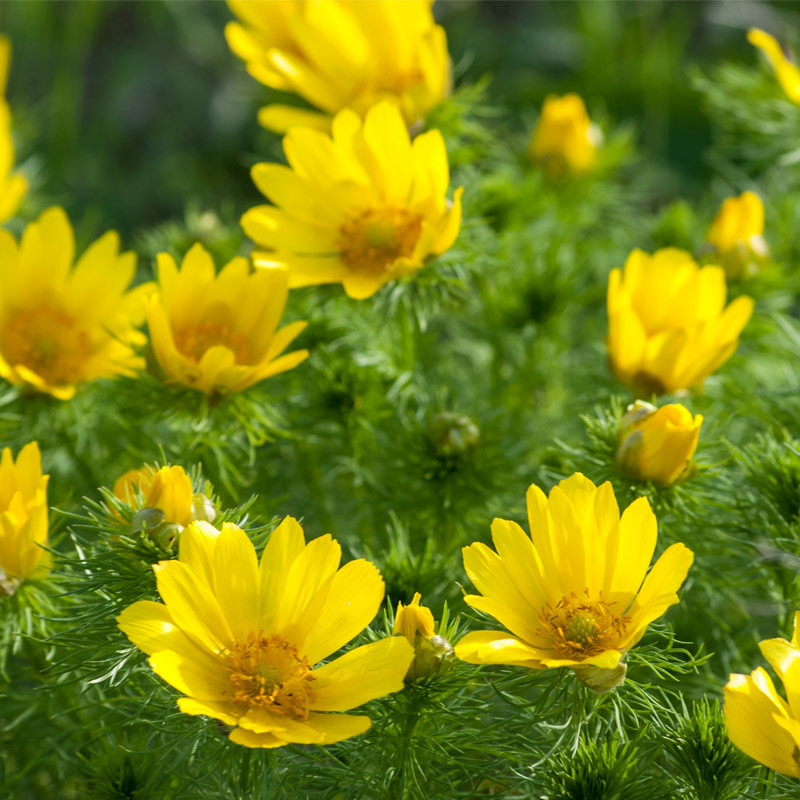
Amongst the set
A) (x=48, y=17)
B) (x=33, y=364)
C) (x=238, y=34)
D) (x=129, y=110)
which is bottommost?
(x=129, y=110)

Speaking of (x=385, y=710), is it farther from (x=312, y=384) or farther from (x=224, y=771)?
(x=312, y=384)

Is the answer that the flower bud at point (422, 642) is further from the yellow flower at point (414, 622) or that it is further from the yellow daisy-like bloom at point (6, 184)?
the yellow daisy-like bloom at point (6, 184)

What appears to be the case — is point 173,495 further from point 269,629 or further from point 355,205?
point 355,205

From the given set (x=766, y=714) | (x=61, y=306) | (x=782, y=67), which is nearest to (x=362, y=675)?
(x=766, y=714)

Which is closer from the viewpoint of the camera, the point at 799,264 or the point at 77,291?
the point at 77,291

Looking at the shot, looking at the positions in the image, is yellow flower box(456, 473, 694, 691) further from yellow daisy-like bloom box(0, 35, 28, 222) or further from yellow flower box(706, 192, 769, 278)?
yellow daisy-like bloom box(0, 35, 28, 222)

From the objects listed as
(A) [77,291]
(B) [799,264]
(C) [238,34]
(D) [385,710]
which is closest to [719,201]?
(B) [799,264]

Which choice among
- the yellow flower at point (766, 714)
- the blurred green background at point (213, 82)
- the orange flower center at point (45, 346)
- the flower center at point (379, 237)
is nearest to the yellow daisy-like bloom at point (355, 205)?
the flower center at point (379, 237)
